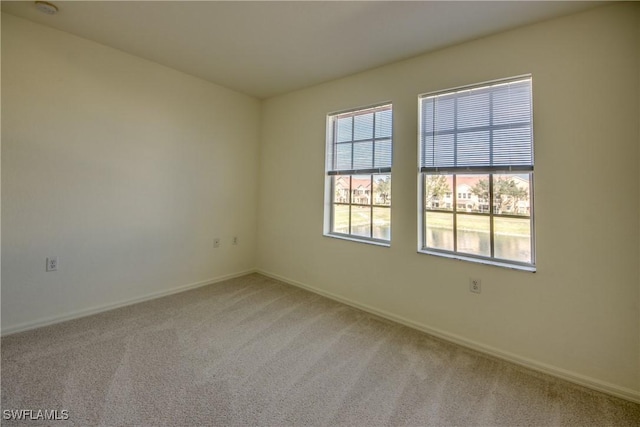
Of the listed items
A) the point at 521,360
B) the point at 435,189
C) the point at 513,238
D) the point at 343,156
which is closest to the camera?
the point at 521,360

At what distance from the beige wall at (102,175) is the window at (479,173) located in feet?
8.61

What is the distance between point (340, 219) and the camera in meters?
3.32

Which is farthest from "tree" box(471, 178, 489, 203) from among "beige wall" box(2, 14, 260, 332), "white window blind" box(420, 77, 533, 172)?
"beige wall" box(2, 14, 260, 332)

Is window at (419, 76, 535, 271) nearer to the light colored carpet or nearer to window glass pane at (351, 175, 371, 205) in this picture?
window glass pane at (351, 175, 371, 205)

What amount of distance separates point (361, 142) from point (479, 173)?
1.28 metres

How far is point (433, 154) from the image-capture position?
255 centimetres

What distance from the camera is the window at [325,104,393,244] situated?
9.51ft

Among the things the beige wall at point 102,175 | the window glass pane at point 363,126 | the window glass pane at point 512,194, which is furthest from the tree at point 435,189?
the beige wall at point 102,175

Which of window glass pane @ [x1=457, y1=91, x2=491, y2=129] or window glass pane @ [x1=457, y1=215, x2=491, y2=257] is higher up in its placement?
window glass pane @ [x1=457, y1=91, x2=491, y2=129]

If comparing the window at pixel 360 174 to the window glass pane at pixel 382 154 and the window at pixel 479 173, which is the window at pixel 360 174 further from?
the window at pixel 479 173

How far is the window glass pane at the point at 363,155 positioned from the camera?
3023mm

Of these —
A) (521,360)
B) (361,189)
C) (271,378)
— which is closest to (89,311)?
(271,378)

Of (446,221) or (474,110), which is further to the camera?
(446,221)

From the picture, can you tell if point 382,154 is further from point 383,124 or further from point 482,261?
point 482,261
